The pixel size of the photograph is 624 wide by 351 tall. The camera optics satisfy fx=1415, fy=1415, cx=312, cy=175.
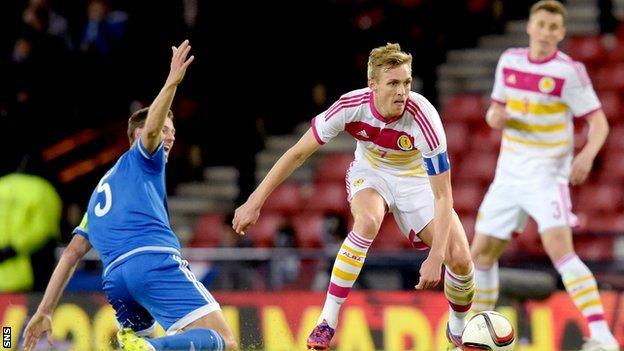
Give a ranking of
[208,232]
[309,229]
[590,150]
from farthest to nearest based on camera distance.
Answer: [208,232], [309,229], [590,150]

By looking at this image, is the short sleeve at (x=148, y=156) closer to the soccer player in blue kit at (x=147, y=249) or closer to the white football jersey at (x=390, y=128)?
the soccer player in blue kit at (x=147, y=249)

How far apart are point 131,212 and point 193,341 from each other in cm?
81

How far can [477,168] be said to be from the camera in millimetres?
14406

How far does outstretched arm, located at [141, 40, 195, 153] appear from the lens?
23.6 feet

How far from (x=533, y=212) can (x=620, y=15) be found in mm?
7066

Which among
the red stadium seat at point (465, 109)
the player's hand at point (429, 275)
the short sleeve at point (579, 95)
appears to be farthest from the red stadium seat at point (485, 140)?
the player's hand at point (429, 275)

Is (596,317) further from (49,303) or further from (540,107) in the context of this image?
(49,303)

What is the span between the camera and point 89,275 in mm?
12898

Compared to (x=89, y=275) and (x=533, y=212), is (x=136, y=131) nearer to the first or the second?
(x=533, y=212)

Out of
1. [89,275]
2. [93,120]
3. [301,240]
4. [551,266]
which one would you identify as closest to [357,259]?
[551,266]

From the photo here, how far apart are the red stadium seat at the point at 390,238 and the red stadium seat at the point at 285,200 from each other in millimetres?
1181

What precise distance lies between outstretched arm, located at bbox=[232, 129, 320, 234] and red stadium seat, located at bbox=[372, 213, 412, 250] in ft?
21.0

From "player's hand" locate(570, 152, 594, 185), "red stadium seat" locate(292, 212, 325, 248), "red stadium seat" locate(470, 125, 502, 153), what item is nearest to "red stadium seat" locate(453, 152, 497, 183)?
"red stadium seat" locate(470, 125, 502, 153)

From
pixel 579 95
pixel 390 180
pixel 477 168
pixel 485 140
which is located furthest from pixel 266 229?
pixel 390 180
